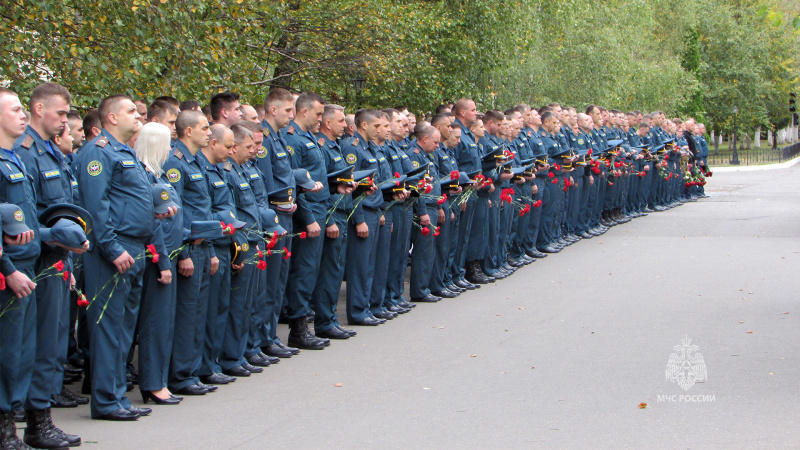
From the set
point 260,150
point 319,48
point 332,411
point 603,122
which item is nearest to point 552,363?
point 332,411

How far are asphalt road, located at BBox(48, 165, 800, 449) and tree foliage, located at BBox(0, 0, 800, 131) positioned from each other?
319cm

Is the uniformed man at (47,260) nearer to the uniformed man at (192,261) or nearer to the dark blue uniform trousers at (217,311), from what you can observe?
the uniformed man at (192,261)

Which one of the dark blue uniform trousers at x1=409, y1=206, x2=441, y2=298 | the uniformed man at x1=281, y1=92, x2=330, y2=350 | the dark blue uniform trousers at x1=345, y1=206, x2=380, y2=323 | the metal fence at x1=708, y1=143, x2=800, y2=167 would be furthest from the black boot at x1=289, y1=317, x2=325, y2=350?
the metal fence at x1=708, y1=143, x2=800, y2=167

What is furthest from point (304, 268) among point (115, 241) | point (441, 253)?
point (441, 253)

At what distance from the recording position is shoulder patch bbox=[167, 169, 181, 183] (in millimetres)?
7391

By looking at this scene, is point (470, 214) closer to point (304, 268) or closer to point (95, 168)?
point (304, 268)

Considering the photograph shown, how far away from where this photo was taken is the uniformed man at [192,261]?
743 cm

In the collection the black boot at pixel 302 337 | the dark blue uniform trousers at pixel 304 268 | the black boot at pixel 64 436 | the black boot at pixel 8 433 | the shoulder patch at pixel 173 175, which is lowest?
the black boot at pixel 302 337

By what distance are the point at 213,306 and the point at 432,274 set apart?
499cm

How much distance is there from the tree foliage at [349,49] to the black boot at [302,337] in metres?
3.93

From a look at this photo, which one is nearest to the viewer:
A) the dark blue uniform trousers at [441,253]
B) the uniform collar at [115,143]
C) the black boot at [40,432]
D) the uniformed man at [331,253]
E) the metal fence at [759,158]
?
the black boot at [40,432]

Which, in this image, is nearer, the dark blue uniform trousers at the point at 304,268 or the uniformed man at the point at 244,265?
the uniformed man at the point at 244,265

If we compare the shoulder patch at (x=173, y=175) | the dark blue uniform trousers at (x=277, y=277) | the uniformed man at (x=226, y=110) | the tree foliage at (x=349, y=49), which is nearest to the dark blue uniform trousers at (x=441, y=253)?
the tree foliage at (x=349, y=49)

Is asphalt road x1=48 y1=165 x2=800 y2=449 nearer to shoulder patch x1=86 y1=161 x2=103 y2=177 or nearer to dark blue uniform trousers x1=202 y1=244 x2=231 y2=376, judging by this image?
dark blue uniform trousers x1=202 y1=244 x2=231 y2=376
